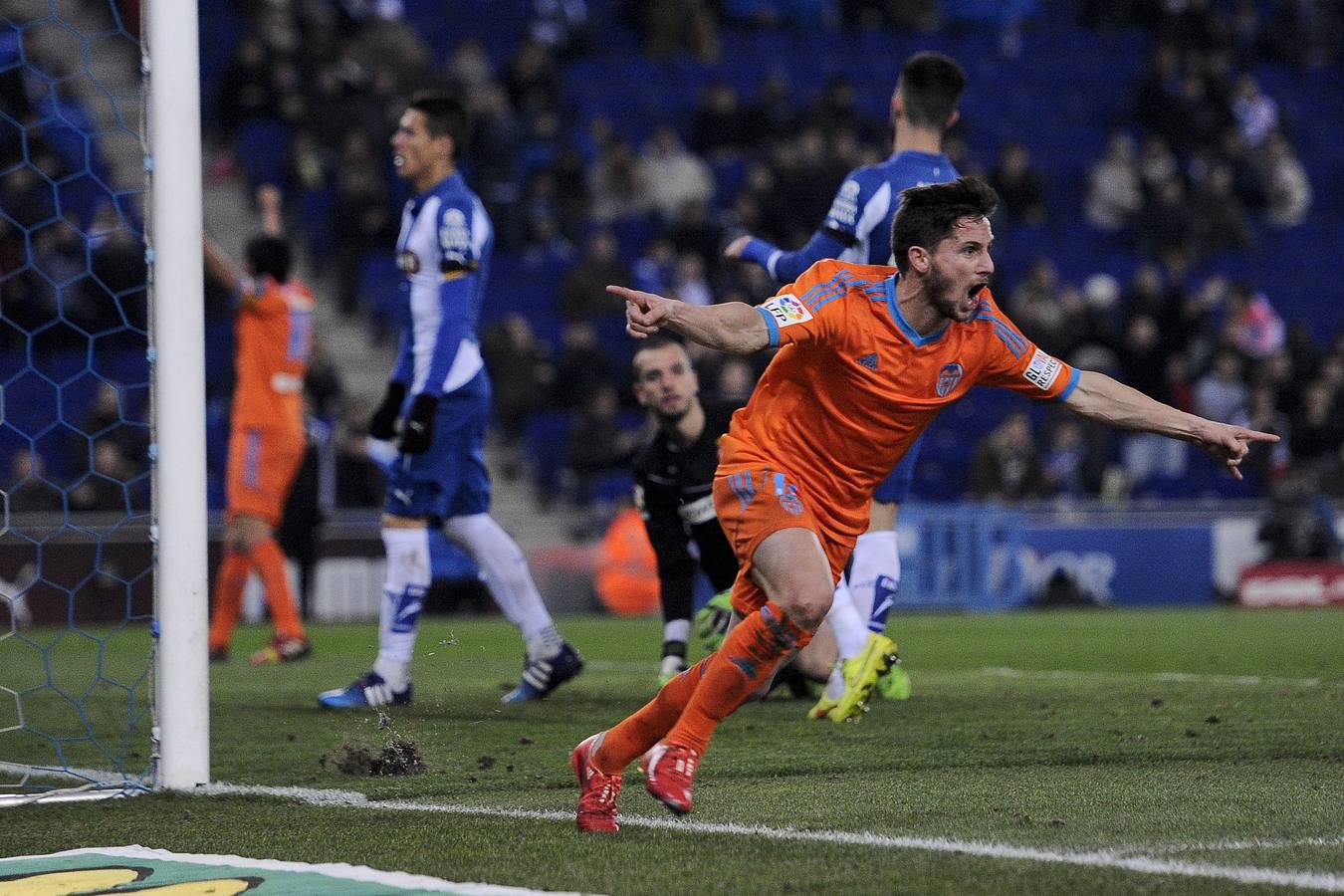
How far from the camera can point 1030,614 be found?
16484mm

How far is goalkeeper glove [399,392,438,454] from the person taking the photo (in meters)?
7.88

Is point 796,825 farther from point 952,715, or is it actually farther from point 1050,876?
point 952,715

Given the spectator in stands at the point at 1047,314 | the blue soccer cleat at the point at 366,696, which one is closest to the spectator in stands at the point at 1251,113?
the spectator in stands at the point at 1047,314

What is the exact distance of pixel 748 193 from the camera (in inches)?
798

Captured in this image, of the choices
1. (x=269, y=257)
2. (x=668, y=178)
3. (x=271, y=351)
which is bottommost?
(x=271, y=351)

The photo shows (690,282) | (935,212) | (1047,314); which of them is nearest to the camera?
(935,212)

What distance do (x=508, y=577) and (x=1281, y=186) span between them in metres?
17.5

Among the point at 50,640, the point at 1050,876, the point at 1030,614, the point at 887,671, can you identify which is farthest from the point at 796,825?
the point at 1030,614

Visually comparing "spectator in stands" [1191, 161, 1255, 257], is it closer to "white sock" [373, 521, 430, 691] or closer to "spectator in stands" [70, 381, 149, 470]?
"spectator in stands" [70, 381, 149, 470]

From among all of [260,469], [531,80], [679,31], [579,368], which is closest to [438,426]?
[260,469]

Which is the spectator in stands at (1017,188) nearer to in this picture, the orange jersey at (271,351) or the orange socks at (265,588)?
the orange jersey at (271,351)

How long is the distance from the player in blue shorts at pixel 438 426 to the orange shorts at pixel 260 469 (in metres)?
3.21

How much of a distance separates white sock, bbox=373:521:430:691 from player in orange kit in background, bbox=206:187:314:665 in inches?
122

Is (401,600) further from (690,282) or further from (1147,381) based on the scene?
(1147,381)
